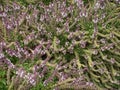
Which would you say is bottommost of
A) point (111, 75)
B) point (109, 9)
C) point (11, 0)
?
point (111, 75)

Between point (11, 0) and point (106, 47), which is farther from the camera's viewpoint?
point (11, 0)

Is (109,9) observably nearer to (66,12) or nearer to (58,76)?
(66,12)

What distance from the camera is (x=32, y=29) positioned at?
13.4 ft

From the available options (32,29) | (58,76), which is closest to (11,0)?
(32,29)

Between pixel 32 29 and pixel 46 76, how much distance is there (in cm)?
69

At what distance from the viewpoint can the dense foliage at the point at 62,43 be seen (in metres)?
3.55

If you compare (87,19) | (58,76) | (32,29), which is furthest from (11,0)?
(58,76)

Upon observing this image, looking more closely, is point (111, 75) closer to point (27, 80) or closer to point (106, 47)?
point (106, 47)

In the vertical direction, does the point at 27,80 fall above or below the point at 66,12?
below

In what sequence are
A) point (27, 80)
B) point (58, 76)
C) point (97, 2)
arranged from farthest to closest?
1. point (97, 2)
2. point (58, 76)
3. point (27, 80)

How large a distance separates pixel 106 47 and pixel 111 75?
1.17 ft

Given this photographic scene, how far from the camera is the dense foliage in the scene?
3.55 meters

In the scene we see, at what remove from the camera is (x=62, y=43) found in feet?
13.3

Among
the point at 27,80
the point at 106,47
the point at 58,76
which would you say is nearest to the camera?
the point at 27,80
